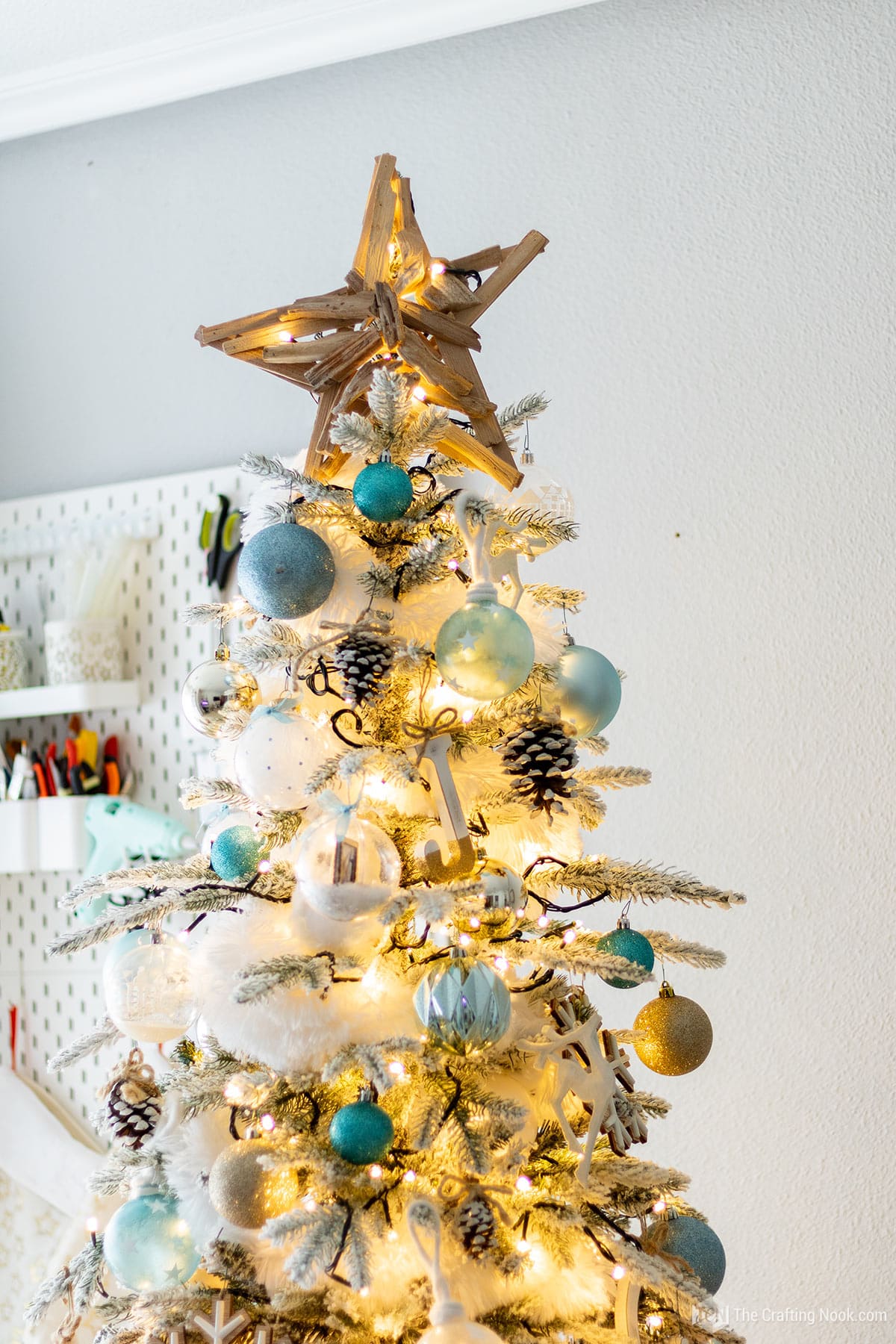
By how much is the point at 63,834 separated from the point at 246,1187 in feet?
3.19

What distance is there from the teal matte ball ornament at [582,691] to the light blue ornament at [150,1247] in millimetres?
441

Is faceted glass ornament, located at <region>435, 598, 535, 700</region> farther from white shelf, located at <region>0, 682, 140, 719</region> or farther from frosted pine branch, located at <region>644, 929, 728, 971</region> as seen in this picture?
white shelf, located at <region>0, 682, 140, 719</region>

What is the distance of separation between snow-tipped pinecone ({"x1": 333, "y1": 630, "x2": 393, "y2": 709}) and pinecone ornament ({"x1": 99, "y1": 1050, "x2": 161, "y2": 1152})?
32 cm

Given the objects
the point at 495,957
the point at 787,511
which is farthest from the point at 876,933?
the point at 495,957

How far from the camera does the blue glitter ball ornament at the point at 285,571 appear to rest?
2.49 ft

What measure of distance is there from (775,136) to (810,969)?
104 centimetres

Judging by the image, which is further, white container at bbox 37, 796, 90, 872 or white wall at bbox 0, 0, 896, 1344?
white container at bbox 37, 796, 90, 872

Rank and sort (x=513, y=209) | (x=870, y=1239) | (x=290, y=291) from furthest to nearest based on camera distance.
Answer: (x=290, y=291), (x=513, y=209), (x=870, y=1239)

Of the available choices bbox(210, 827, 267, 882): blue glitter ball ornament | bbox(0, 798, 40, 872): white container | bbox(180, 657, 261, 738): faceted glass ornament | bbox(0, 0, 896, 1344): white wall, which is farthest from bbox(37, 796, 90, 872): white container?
bbox(210, 827, 267, 882): blue glitter ball ornament

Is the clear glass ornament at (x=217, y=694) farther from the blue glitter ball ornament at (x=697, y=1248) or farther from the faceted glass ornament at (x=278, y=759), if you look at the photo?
the blue glitter ball ornament at (x=697, y=1248)

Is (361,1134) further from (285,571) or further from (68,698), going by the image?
(68,698)

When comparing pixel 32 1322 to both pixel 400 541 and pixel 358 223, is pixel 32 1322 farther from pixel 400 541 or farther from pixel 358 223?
pixel 358 223

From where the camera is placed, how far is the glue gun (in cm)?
153

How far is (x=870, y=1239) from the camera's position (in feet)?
4.26
